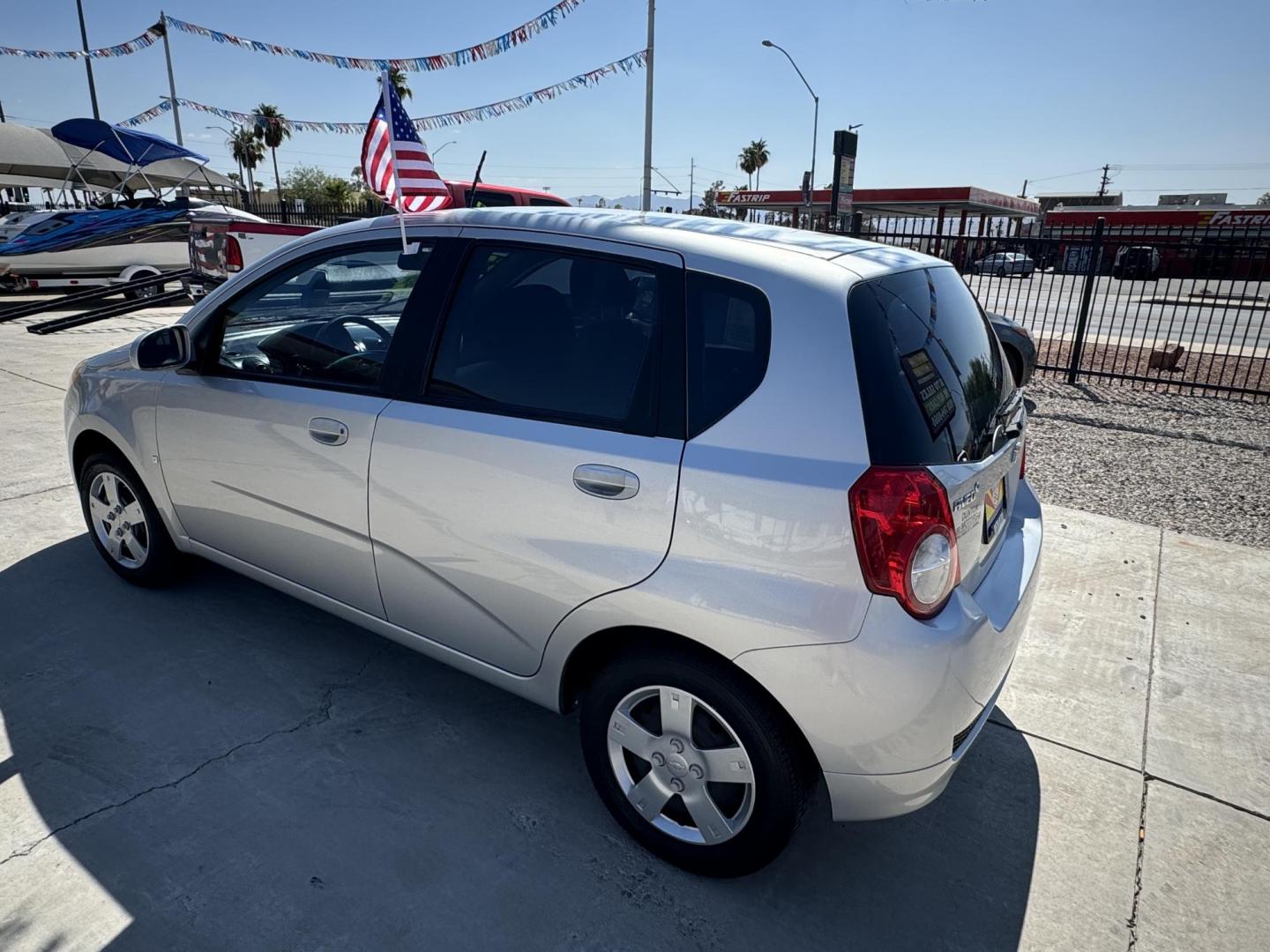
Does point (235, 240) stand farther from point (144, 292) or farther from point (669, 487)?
point (669, 487)

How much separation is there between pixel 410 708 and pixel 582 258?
69.9 inches

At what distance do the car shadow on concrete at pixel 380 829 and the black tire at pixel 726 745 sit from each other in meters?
0.10

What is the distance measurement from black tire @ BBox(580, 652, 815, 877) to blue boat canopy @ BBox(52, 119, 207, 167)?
62.3 ft

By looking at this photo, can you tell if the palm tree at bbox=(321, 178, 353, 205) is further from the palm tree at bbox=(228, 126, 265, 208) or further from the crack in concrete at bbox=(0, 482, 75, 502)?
the crack in concrete at bbox=(0, 482, 75, 502)

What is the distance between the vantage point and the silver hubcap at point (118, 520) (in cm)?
364

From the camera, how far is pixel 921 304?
231 cm

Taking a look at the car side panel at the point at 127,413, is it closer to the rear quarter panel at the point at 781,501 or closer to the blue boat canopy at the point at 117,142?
the rear quarter panel at the point at 781,501

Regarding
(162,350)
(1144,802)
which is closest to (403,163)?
(162,350)

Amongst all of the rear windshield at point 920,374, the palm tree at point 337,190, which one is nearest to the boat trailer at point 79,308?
the rear windshield at point 920,374

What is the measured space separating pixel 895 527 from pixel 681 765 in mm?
907

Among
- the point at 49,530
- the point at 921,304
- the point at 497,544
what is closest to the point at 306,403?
the point at 497,544

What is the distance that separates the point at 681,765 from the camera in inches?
87.7

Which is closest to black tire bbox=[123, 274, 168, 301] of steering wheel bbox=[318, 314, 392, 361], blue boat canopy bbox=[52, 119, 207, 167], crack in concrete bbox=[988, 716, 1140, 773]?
blue boat canopy bbox=[52, 119, 207, 167]

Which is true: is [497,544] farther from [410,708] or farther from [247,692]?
[247,692]
